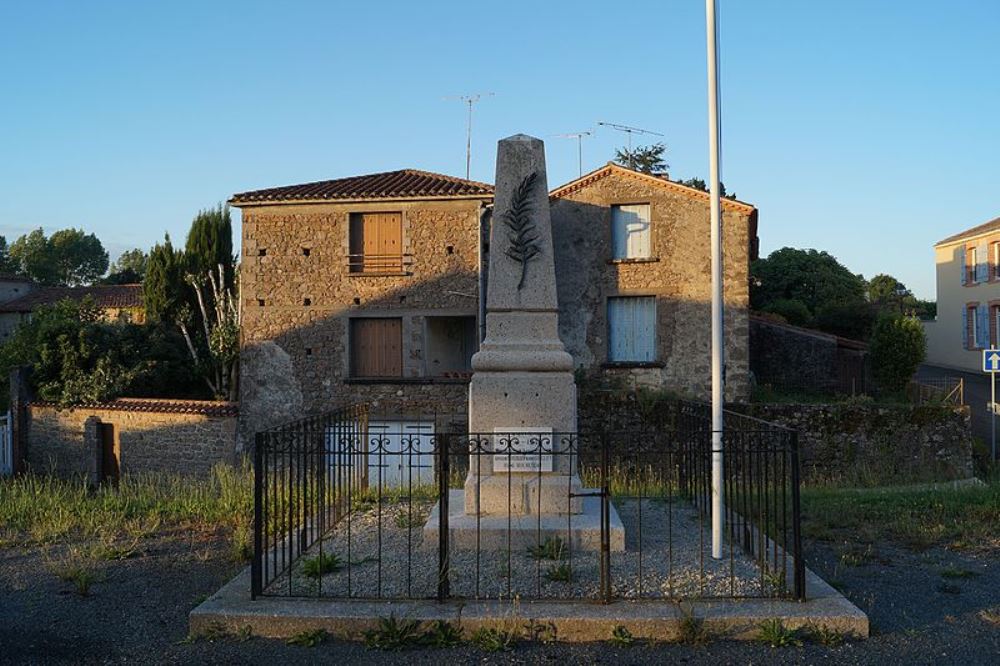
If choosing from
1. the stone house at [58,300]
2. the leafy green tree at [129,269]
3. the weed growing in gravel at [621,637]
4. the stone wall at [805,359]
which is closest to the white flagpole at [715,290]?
the weed growing in gravel at [621,637]

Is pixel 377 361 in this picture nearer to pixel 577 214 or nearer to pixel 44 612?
pixel 577 214

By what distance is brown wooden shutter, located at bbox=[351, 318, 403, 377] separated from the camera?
789 inches

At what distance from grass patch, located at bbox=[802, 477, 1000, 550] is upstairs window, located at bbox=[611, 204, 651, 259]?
35.1 feet

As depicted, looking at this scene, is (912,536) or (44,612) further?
(912,536)

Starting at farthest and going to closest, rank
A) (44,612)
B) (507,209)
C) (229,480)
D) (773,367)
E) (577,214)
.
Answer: (773,367), (577,214), (229,480), (507,209), (44,612)

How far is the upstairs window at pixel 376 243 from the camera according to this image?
19984mm

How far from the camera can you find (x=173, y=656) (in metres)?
4.60

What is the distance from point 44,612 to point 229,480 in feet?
13.4

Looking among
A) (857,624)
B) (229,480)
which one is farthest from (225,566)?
(857,624)

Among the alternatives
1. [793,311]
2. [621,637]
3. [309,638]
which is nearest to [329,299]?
[309,638]

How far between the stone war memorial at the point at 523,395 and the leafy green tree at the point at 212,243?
80.3ft

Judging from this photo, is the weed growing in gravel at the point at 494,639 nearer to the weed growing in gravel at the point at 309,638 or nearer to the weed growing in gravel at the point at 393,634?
the weed growing in gravel at the point at 393,634

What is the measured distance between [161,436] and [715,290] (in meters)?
Answer: 16.0

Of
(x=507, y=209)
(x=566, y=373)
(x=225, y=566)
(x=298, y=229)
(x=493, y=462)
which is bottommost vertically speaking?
(x=225, y=566)
